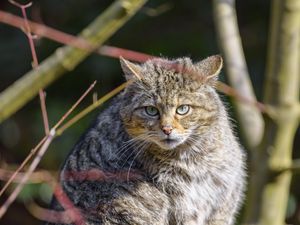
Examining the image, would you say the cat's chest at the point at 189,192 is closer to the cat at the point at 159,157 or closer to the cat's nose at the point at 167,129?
the cat at the point at 159,157

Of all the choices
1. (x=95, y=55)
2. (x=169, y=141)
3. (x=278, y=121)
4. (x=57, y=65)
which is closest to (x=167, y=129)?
(x=169, y=141)

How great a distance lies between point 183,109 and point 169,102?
98 mm

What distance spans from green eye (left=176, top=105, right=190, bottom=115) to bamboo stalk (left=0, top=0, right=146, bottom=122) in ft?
6.15

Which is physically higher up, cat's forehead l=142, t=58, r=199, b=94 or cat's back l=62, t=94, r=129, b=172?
cat's forehead l=142, t=58, r=199, b=94

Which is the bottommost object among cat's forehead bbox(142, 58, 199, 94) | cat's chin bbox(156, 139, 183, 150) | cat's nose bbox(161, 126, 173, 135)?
cat's chin bbox(156, 139, 183, 150)

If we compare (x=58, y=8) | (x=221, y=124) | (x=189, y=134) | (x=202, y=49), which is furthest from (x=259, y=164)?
(x=58, y=8)

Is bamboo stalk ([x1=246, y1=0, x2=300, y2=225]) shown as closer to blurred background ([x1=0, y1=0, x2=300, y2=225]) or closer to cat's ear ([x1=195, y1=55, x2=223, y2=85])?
cat's ear ([x1=195, y1=55, x2=223, y2=85])

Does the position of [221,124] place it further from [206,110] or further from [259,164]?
[259,164]

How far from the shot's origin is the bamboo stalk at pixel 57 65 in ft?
7.25

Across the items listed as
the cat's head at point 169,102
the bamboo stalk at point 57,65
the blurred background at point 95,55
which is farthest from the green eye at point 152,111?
the blurred background at point 95,55

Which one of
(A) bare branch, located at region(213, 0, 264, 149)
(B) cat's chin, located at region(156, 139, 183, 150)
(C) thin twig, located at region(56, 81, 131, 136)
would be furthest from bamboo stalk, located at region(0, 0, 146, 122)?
(B) cat's chin, located at region(156, 139, 183, 150)

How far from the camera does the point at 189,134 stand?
4.32m

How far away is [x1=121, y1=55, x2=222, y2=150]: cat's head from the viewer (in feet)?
13.9

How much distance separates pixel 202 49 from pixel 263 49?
73cm
